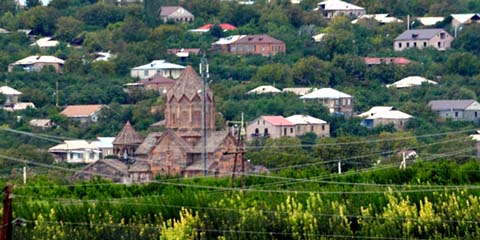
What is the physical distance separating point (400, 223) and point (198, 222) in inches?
170

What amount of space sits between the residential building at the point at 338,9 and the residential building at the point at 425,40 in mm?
13173

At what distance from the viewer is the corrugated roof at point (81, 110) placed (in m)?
110

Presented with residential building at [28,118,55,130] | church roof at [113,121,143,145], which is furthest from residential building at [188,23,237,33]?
church roof at [113,121,143,145]

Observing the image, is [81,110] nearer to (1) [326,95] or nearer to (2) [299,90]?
(1) [326,95]

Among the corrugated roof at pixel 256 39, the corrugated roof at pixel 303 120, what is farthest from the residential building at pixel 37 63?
the corrugated roof at pixel 303 120

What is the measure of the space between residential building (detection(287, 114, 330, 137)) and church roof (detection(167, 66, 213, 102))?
19092 millimetres

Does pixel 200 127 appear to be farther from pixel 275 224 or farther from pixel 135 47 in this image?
pixel 135 47

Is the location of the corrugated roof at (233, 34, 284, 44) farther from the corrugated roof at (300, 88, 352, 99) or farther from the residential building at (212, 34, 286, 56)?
the corrugated roof at (300, 88, 352, 99)

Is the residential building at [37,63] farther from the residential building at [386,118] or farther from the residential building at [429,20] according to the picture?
the residential building at [429,20]

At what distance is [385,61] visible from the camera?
12788 centimetres

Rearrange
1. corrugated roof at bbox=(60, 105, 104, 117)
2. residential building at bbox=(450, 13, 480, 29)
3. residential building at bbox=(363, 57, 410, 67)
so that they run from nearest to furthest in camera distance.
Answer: corrugated roof at bbox=(60, 105, 104, 117), residential building at bbox=(363, 57, 410, 67), residential building at bbox=(450, 13, 480, 29)

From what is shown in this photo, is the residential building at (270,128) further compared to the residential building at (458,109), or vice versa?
the residential building at (458,109)

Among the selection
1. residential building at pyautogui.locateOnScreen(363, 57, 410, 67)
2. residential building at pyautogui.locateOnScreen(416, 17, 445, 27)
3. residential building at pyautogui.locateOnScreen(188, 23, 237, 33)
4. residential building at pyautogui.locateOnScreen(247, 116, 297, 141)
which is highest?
residential building at pyautogui.locateOnScreen(416, 17, 445, 27)

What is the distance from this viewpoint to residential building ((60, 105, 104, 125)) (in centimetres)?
10900
